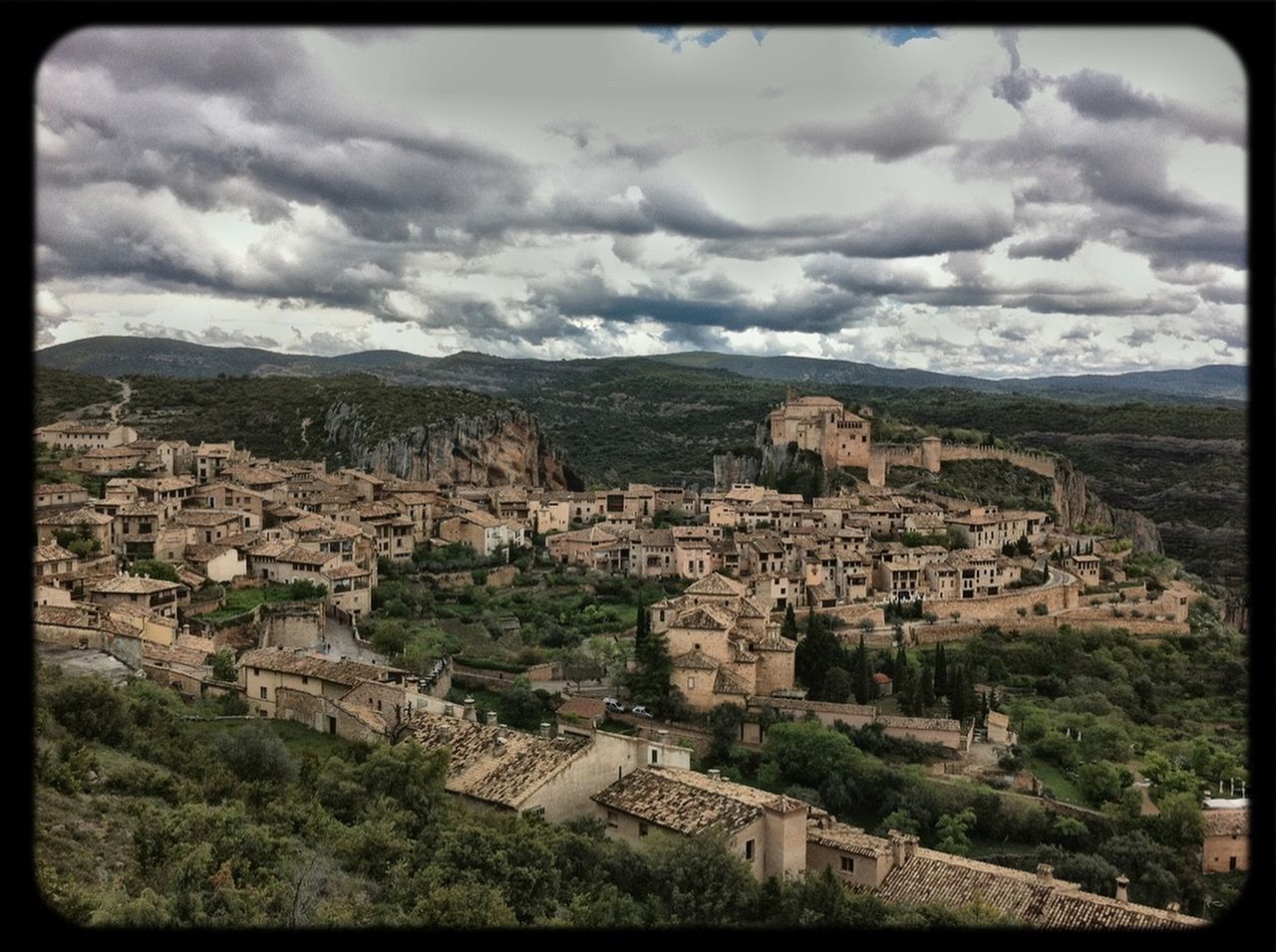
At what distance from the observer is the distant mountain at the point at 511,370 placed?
89438 millimetres

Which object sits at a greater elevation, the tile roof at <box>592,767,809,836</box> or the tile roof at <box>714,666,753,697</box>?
the tile roof at <box>592,767,809,836</box>

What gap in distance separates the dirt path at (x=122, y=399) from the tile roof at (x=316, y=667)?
2539 cm

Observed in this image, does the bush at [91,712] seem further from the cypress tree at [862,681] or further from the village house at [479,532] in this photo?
the village house at [479,532]

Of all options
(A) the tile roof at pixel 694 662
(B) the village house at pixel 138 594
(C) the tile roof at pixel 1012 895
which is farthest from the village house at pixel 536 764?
(B) the village house at pixel 138 594

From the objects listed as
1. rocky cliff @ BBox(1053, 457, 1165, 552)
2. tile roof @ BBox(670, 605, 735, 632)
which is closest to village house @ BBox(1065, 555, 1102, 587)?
rocky cliff @ BBox(1053, 457, 1165, 552)

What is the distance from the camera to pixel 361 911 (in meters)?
6.25

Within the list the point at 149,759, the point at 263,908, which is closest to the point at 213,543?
the point at 149,759

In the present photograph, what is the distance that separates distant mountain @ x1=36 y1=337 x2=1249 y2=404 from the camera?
293 feet

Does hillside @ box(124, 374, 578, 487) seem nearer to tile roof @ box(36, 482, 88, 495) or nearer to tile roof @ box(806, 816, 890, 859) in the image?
tile roof @ box(36, 482, 88, 495)

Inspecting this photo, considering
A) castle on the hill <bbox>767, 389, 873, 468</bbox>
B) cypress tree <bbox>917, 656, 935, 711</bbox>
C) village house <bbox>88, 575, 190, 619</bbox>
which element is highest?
castle on the hill <bbox>767, 389, 873, 468</bbox>

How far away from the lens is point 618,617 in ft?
76.4

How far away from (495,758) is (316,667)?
3833 mm

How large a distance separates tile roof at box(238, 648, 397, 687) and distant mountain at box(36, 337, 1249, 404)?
52316 mm

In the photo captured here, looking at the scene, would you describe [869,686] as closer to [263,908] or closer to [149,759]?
[149,759]
